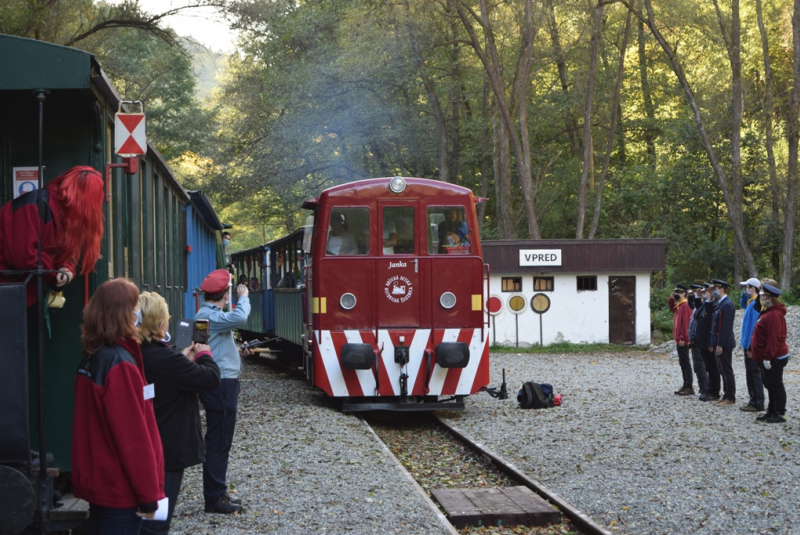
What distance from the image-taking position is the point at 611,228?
A: 41.9 metres

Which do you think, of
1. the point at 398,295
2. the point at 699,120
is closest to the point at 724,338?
the point at 398,295

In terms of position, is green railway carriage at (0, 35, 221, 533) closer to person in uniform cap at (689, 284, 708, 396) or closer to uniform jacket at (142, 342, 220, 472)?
uniform jacket at (142, 342, 220, 472)

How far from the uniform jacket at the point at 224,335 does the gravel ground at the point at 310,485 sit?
1048mm

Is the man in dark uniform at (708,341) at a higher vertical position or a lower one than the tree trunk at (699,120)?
lower

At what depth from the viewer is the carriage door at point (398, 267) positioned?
12547mm

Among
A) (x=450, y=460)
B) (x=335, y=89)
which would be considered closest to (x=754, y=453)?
(x=450, y=460)

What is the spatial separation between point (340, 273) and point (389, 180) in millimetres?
1473

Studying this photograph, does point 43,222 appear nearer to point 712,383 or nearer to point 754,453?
point 754,453

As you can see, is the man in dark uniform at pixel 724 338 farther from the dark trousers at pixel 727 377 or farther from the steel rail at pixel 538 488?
the steel rail at pixel 538 488

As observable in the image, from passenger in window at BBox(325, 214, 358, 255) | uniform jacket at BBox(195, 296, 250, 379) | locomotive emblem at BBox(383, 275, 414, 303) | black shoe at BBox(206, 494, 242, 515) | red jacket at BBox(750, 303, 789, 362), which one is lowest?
black shoe at BBox(206, 494, 242, 515)

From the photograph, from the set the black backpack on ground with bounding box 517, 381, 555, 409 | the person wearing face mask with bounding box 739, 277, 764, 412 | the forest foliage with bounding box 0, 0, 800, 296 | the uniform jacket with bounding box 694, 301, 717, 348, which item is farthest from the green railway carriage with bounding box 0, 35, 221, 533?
the forest foliage with bounding box 0, 0, 800, 296

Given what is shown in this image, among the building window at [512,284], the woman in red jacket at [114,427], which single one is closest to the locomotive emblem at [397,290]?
the woman in red jacket at [114,427]

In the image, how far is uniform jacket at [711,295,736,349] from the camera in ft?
44.1

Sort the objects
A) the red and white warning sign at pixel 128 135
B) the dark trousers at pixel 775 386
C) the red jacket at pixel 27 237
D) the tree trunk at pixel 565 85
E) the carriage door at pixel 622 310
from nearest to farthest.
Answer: the red jacket at pixel 27 237, the red and white warning sign at pixel 128 135, the dark trousers at pixel 775 386, the carriage door at pixel 622 310, the tree trunk at pixel 565 85
